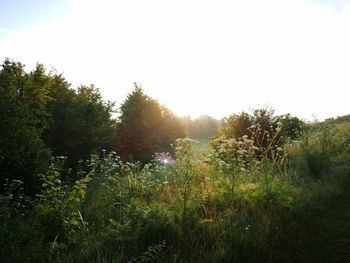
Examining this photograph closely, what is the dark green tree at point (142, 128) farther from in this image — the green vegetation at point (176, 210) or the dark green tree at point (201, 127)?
the dark green tree at point (201, 127)

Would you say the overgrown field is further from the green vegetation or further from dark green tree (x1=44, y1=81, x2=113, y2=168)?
dark green tree (x1=44, y1=81, x2=113, y2=168)

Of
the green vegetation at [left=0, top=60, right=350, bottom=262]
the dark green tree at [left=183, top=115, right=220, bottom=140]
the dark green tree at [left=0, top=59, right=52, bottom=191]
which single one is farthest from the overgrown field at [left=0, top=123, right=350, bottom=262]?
the dark green tree at [left=183, top=115, right=220, bottom=140]

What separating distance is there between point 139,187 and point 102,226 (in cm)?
205

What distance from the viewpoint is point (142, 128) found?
55.8 ft

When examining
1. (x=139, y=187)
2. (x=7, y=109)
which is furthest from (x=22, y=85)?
(x=139, y=187)

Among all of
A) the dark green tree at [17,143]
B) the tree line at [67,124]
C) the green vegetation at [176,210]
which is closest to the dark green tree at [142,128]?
the tree line at [67,124]

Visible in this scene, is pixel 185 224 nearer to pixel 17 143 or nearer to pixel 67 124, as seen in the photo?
pixel 17 143

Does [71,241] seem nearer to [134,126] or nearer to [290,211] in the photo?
[290,211]

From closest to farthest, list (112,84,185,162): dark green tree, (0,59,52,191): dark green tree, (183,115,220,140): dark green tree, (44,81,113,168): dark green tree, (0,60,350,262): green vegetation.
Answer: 1. (0,60,350,262): green vegetation
2. (0,59,52,191): dark green tree
3. (44,81,113,168): dark green tree
4. (112,84,185,162): dark green tree
5. (183,115,220,140): dark green tree

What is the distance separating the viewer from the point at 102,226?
5.70 metres

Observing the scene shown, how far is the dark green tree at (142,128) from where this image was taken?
16.6m

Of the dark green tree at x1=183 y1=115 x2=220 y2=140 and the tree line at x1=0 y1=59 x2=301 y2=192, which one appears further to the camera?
the dark green tree at x1=183 y1=115 x2=220 y2=140

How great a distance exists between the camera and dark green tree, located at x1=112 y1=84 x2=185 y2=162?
16.6 meters

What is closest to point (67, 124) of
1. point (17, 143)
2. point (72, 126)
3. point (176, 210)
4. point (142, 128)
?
point (72, 126)
